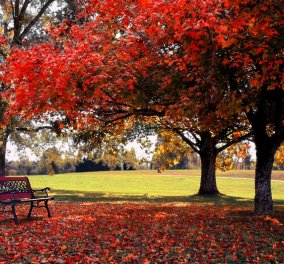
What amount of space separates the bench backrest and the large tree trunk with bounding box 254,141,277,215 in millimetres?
7847

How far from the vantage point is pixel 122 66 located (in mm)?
12711

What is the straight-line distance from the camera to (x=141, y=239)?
1018 centimetres

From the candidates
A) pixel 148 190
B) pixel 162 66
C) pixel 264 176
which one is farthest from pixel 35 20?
pixel 148 190

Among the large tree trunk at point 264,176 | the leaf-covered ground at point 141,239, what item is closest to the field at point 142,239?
the leaf-covered ground at point 141,239

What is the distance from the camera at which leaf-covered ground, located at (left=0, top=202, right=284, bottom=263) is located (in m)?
8.49

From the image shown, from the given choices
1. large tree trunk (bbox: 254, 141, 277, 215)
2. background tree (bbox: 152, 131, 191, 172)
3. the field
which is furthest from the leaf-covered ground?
background tree (bbox: 152, 131, 191, 172)

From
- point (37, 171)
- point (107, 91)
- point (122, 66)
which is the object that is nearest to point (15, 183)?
point (107, 91)

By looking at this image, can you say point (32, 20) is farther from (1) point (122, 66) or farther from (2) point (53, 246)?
(2) point (53, 246)

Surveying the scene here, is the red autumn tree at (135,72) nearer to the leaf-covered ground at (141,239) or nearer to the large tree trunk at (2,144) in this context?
the leaf-covered ground at (141,239)

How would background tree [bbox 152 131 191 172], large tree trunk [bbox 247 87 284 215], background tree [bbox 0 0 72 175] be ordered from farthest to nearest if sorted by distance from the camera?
background tree [bbox 152 131 191 172]
background tree [bbox 0 0 72 175]
large tree trunk [bbox 247 87 284 215]

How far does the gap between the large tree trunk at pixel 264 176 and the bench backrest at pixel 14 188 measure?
785 centimetres

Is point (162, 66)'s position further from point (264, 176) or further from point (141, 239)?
point (141, 239)

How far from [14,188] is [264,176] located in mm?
8475

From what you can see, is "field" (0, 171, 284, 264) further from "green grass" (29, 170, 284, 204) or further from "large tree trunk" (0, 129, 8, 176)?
"large tree trunk" (0, 129, 8, 176)
